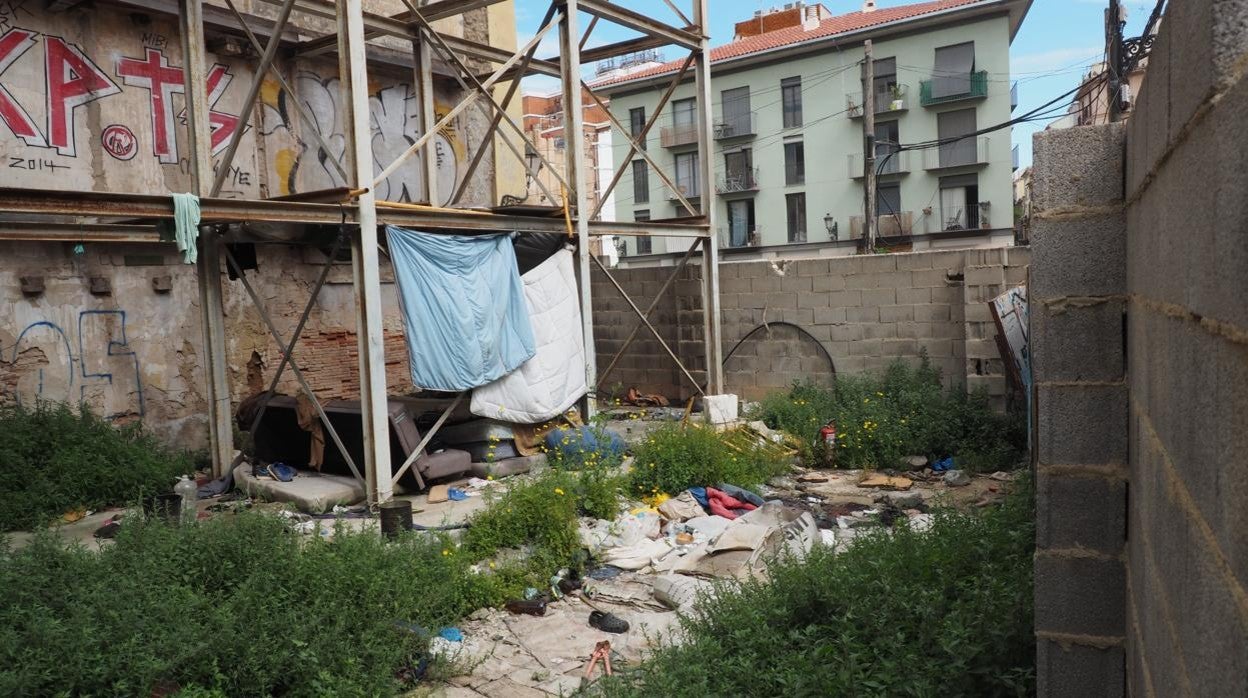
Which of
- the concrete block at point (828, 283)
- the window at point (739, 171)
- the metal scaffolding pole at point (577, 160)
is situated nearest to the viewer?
the metal scaffolding pole at point (577, 160)

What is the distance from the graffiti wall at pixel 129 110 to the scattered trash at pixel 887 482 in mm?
6276

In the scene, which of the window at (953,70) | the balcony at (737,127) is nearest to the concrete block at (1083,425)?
the window at (953,70)

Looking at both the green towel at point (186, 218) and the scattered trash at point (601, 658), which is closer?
the scattered trash at point (601, 658)

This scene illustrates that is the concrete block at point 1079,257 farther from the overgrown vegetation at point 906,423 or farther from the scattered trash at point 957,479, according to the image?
the overgrown vegetation at point 906,423

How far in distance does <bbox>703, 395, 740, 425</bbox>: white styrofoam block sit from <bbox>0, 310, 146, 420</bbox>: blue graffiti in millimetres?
6416

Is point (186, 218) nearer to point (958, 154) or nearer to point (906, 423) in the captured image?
point (906, 423)

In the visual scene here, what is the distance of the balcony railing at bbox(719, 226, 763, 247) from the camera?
39.3 metres

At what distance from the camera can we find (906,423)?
9953mm

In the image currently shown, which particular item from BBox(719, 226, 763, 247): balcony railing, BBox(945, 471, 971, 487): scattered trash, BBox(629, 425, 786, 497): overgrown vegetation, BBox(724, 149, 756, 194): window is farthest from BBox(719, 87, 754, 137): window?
BBox(629, 425, 786, 497): overgrown vegetation

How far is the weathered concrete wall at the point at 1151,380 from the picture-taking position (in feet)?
3.76

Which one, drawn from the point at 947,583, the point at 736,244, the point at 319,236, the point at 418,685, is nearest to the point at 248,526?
the point at 418,685

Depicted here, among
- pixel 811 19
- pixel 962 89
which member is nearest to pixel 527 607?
pixel 962 89

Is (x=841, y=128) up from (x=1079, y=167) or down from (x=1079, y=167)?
up

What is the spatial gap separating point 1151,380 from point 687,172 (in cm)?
3972
